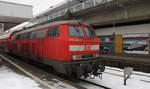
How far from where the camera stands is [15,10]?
1352 inches

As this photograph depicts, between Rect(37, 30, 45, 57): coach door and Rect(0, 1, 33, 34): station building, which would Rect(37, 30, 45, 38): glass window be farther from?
Rect(0, 1, 33, 34): station building

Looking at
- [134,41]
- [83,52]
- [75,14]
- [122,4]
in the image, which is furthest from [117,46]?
[83,52]

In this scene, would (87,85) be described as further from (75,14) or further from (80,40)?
(75,14)

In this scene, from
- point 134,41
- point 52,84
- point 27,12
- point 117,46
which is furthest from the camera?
point 27,12

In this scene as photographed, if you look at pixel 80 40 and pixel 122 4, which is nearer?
pixel 80 40

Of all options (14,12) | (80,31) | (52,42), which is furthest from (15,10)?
(80,31)

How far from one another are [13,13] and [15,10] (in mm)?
1439

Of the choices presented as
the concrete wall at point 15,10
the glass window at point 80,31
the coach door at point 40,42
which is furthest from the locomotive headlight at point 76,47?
the concrete wall at point 15,10

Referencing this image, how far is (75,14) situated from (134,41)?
8187 mm

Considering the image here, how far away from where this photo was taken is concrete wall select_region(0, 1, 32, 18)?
107ft

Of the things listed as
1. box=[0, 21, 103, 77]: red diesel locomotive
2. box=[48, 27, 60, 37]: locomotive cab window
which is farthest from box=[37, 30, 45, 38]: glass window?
box=[48, 27, 60, 37]: locomotive cab window

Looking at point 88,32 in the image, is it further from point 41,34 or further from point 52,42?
point 41,34

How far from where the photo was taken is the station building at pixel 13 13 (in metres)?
30.2

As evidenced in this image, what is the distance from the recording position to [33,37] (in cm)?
1056
